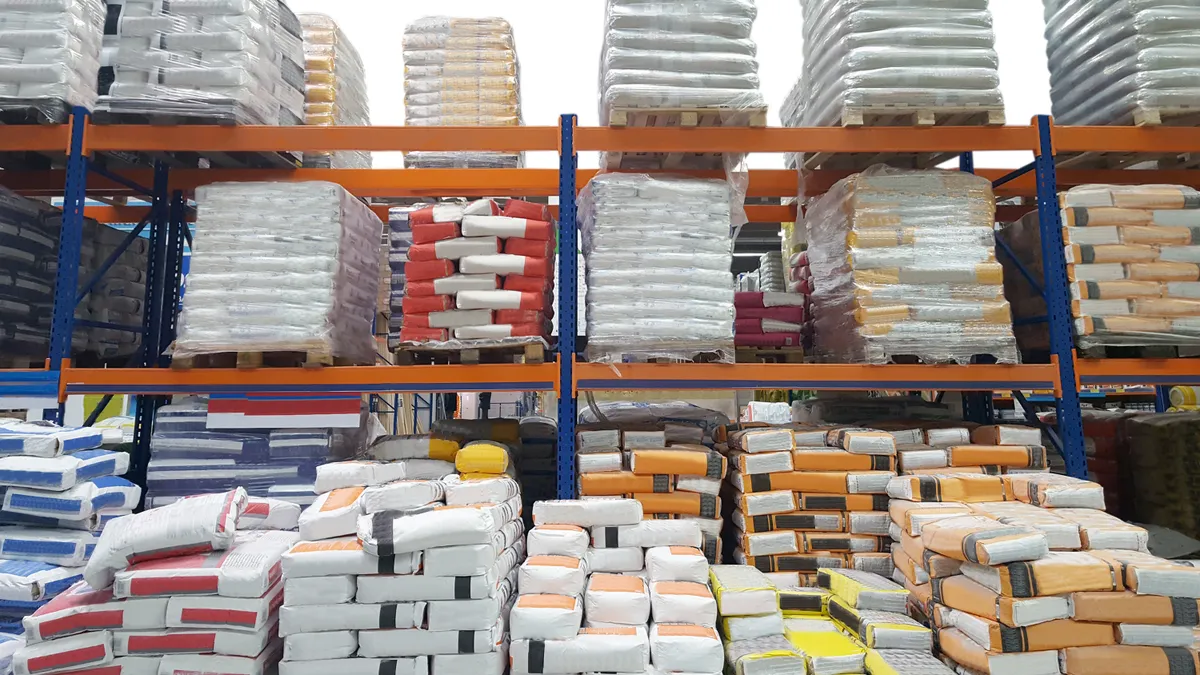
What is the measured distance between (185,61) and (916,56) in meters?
5.91

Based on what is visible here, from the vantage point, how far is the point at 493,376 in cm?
504

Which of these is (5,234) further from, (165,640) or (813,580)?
(813,580)

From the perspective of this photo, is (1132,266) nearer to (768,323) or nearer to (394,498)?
(768,323)

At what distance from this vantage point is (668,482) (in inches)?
192

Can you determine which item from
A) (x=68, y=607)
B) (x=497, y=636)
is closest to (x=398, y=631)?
(x=497, y=636)

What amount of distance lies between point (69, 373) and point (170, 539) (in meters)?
2.31

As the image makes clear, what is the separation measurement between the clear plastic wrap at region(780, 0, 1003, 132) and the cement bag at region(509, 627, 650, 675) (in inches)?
170

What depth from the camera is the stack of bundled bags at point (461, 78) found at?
7492 millimetres

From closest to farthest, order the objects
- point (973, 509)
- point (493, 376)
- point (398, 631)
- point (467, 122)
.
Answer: point (398, 631), point (973, 509), point (493, 376), point (467, 122)

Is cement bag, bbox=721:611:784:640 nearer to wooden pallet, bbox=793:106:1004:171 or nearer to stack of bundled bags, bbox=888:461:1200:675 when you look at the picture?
stack of bundled bags, bbox=888:461:1200:675

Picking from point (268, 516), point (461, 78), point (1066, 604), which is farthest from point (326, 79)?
point (1066, 604)

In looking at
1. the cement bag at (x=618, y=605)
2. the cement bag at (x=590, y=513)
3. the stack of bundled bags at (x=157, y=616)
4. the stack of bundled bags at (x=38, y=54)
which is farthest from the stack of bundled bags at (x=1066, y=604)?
the stack of bundled bags at (x=38, y=54)

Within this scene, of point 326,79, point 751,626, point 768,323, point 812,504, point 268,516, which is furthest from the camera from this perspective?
point 326,79

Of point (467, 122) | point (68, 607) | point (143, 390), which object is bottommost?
point (68, 607)
